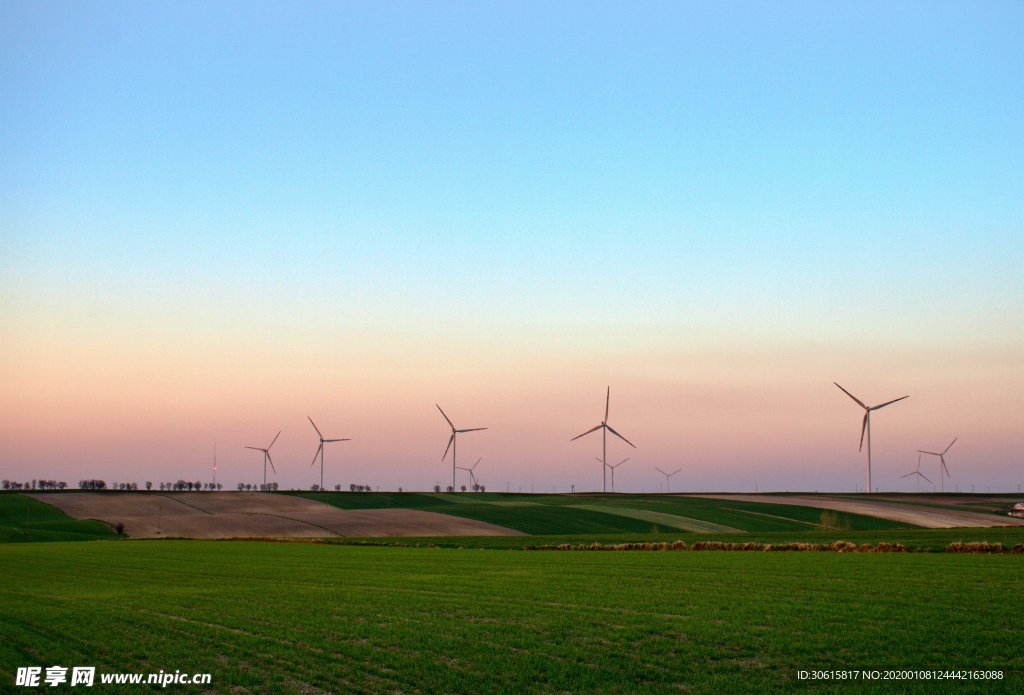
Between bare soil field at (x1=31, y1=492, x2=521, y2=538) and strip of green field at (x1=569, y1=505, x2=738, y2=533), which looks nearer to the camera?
bare soil field at (x1=31, y1=492, x2=521, y2=538)

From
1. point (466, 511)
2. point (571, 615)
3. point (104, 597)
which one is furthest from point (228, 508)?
point (571, 615)

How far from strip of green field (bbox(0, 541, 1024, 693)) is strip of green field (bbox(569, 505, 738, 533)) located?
5983 cm

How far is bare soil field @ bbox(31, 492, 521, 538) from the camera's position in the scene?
98.2m

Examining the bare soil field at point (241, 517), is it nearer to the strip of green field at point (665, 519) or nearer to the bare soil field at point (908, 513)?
the strip of green field at point (665, 519)

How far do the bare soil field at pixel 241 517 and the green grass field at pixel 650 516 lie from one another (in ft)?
18.6

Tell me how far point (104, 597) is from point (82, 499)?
108 m

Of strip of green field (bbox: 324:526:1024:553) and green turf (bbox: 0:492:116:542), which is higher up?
strip of green field (bbox: 324:526:1024:553)

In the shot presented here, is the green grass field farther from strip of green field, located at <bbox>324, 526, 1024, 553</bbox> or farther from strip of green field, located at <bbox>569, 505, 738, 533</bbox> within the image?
strip of green field, located at <bbox>324, 526, 1024, 553</bbox>

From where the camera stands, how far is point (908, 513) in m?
119

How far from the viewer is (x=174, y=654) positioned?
20.8 m

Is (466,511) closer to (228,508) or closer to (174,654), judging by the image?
(228,508)

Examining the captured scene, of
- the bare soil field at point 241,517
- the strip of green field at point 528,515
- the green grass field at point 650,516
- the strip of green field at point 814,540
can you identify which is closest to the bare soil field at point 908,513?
the green grass field at point 650,516

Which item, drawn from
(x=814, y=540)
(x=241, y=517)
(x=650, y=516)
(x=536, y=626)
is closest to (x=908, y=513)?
(x=650, y=516)

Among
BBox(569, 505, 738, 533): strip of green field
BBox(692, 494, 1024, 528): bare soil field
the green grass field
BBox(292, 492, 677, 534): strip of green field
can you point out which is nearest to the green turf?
BBox(292, 492, 677, 534): strip of green field
